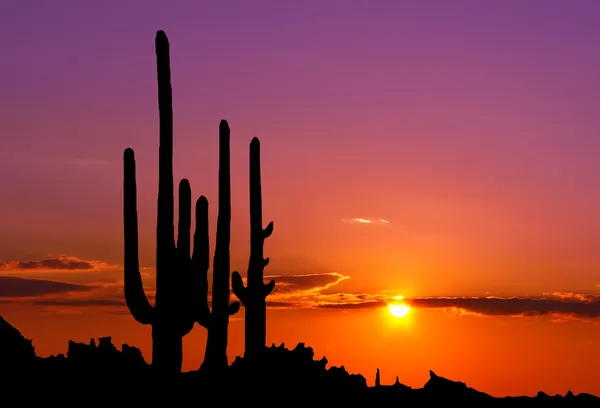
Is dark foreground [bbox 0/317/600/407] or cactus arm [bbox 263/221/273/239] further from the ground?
cactus arm [bbox 263/221/273/239]

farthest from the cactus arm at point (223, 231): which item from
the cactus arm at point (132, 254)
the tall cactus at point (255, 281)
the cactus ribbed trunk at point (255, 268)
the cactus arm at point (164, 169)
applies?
the cactus arm at point (132, 254)

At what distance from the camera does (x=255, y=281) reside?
2055cm

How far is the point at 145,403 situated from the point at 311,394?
3.30 m

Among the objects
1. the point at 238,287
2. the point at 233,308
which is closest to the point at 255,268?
the point at 238,287

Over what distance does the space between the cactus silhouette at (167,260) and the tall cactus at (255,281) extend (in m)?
3.13

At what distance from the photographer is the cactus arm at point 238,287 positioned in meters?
20.2

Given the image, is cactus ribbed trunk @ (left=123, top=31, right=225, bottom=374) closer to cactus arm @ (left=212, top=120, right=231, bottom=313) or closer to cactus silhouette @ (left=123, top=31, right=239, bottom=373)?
cactus silhouette @ (left=123, top=31, right=239, bottom=373)

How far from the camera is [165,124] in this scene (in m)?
16.4

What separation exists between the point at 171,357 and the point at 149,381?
0.60 m

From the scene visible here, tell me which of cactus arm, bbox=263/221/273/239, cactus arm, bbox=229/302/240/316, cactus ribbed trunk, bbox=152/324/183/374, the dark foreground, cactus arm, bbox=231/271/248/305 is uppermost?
cactus arm, bbox=263/221/273/239

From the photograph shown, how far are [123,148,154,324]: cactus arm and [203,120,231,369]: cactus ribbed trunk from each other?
7.64ft

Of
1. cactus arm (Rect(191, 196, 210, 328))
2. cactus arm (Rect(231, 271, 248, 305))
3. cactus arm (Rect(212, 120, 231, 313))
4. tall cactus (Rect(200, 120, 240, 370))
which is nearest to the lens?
cactus arm (Rect(191, 196, 210, 328))

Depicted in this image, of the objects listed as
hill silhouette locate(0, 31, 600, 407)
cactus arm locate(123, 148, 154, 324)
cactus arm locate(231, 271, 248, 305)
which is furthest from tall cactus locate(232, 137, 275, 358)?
cactus arm locate(123, 148, 154, 324)

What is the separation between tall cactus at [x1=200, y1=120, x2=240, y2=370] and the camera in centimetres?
1797
